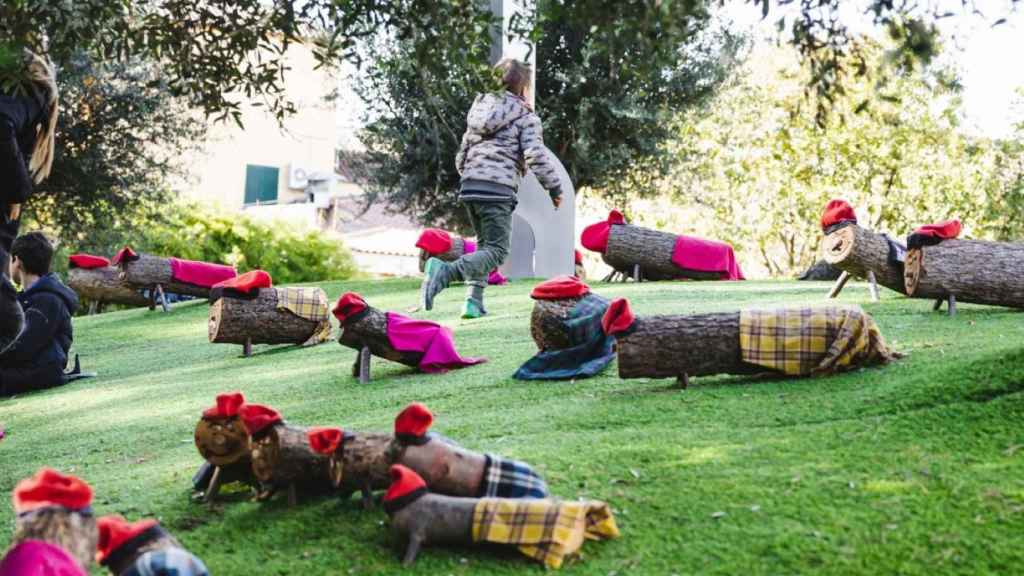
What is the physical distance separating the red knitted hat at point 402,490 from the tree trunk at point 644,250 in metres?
10.4

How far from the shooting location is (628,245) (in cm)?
1448

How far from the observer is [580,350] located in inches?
297

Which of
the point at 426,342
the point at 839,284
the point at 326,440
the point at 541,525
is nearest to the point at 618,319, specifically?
the point at 426,342

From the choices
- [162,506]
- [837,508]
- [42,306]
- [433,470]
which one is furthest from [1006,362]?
[42,306]

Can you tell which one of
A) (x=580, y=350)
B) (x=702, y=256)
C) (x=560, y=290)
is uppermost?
(x=702, y=256)

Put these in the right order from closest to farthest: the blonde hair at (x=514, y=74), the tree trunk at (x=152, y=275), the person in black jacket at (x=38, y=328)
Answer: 1. the blonde hair at (x=514, y=74)
2. the person in black jacket at (x=38, y=328)
3. the tree trunk at (x=152, y=275)

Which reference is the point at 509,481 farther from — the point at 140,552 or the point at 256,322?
the point at 256,322

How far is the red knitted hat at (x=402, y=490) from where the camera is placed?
167 inches

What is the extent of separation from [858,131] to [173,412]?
17.8 meters

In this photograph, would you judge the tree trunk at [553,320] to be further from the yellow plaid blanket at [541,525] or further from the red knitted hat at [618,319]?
the yellow plaid blanket at [541,525]

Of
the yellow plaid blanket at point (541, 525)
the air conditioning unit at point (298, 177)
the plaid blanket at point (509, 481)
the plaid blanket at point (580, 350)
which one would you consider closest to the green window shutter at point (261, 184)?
the air conditioning unit at point (298, 177)

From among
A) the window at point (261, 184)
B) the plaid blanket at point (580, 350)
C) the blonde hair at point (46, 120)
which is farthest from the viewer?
the window at point (261, 184)

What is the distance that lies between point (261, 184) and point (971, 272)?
28.9m

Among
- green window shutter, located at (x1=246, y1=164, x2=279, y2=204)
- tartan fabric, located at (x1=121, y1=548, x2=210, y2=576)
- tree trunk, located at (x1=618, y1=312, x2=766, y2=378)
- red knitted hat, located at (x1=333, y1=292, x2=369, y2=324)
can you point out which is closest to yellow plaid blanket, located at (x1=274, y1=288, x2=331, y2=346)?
red knitted hat, located at (x1=333, y1=292, x2=369, y2=324)
